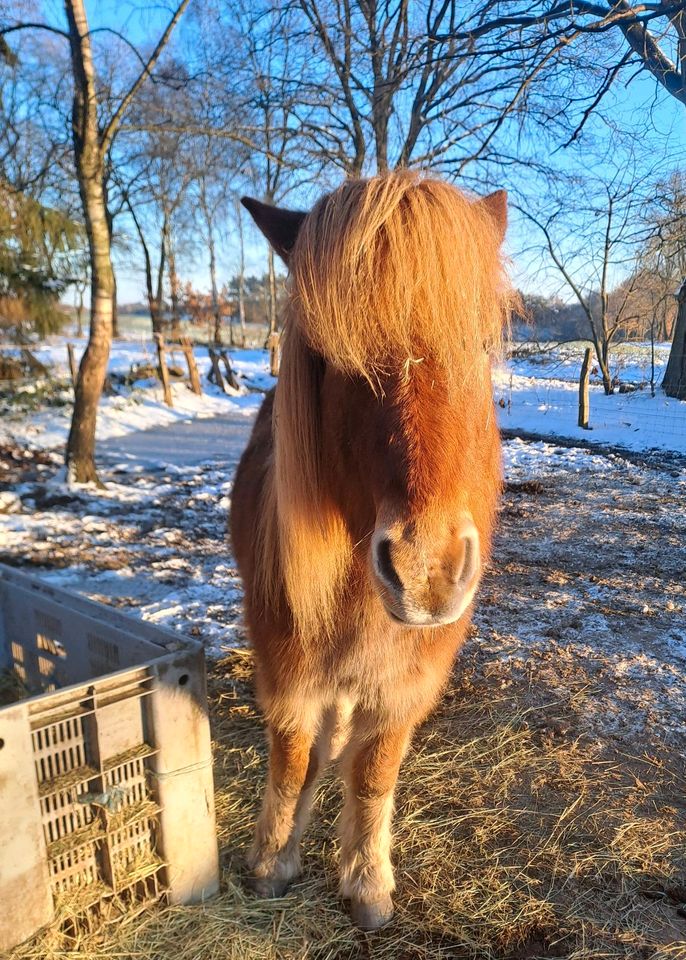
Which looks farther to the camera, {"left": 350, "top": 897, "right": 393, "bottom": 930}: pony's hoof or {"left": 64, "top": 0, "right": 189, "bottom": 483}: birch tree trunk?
{"left": 64, "top": 0, "right": 189, "bottom": 483}: birch tree trunk

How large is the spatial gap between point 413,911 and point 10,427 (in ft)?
34.5

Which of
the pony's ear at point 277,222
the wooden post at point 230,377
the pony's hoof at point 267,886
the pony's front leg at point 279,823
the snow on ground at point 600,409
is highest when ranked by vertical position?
the pony's ear at point 277,222

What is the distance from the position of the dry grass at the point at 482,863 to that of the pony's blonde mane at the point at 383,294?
1546mm

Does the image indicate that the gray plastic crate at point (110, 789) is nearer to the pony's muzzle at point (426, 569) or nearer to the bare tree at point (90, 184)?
the pony's muzzle at point (426, 569)

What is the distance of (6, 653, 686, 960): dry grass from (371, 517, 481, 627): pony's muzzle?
1.51 meters

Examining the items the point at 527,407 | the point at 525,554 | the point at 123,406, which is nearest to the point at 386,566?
the point at 525,554

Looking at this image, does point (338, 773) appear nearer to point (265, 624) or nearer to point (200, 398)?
point (265, 624)

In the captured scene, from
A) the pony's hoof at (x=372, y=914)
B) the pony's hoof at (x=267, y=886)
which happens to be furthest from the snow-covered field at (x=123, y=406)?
the pony's hoof at (x=372, y=914)

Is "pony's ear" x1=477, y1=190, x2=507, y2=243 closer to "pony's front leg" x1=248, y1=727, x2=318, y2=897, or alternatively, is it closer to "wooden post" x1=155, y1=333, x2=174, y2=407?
"pony's front leg" x1=248, y1=727, x2=318, y2=897

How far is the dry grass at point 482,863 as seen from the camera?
1.92 meters

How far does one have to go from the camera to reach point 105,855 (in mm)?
1765

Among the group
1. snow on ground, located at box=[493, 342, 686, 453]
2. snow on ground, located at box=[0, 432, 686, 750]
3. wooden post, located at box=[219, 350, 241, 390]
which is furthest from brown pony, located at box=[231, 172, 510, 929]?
wooden post, located at box=[219, 350, 241, 390]

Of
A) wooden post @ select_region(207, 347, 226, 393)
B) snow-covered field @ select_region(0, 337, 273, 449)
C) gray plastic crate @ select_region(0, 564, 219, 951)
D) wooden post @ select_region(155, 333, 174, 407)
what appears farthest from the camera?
wooden post @ select_region(207, 347, 226, 393)

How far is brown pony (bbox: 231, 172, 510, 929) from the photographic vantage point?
1244mm
